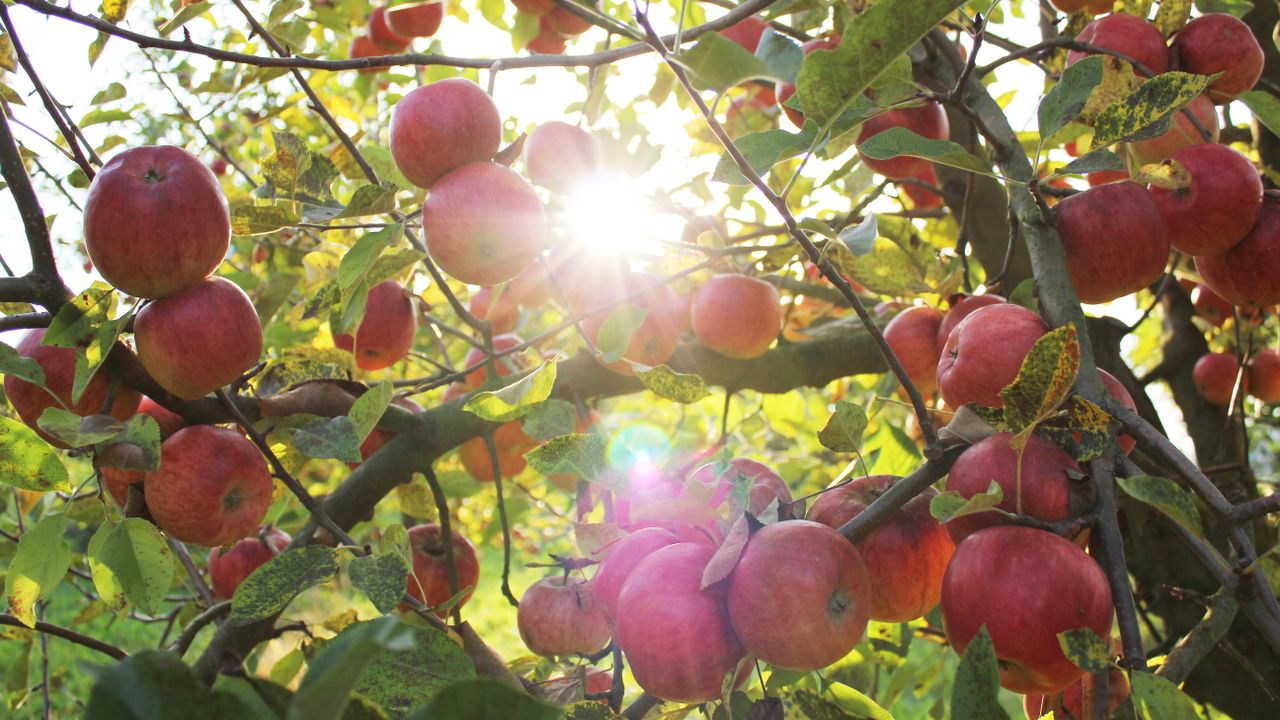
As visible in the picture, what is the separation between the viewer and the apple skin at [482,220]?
1.00 metres

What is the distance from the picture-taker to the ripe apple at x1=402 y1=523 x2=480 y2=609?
60.3 inches

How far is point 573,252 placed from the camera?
1.77 metres

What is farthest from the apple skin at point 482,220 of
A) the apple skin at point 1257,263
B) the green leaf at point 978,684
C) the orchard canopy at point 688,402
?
the apple skin at point 1257,263

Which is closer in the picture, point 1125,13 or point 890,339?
point 1125,13

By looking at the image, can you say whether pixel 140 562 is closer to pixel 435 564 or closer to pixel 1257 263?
pixel 435 564

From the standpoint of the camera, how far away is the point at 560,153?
1663 millimetres

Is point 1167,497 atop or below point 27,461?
below

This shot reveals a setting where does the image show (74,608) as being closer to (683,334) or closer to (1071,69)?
(683,334)

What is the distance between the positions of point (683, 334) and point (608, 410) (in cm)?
43

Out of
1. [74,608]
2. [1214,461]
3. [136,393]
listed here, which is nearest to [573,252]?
[136,393]

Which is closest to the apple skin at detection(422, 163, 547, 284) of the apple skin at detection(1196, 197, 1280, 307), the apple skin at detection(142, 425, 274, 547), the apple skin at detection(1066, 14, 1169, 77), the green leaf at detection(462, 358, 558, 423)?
the green leaf at detection(462, 358, 558, 423)

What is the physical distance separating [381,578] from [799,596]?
39 centimetres

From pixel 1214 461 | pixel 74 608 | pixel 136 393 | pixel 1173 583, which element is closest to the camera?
pixel 136 393

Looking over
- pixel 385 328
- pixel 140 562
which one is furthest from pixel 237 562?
pixel 140 562
